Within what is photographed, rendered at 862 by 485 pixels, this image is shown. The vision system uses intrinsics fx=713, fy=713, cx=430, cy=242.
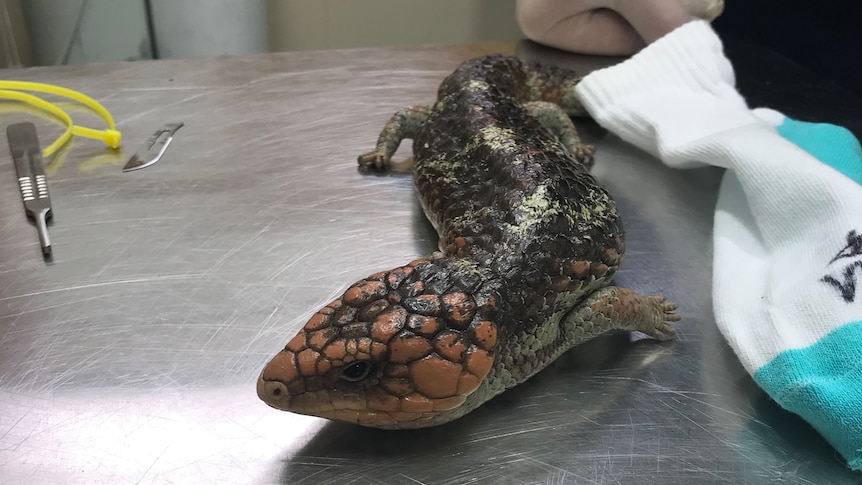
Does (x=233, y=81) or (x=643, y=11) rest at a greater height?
(x=643, y=11)

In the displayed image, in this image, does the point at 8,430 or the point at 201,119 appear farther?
the point at 201,119

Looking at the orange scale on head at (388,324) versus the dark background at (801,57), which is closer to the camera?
the orange scale on head at (388,324)

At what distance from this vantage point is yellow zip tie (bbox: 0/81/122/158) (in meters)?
1.10

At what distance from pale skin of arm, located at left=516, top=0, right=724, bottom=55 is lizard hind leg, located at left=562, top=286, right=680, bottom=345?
84 centimetres

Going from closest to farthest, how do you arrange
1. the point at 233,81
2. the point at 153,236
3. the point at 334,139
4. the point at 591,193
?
the point at 591,193, the point at 153,236, the point at 334,139, the point at 233,81

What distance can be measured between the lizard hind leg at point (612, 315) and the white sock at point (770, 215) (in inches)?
3.0

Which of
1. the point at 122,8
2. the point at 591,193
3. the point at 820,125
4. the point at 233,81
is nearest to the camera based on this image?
the point at 591,193

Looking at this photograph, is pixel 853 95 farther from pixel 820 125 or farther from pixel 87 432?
pixel 87 432

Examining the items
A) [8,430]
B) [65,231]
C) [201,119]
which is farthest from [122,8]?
[8,430]

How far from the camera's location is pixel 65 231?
3.00ft

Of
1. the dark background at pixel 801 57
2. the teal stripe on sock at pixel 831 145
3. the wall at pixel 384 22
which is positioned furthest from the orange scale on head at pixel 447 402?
the wall at pixel 384 22

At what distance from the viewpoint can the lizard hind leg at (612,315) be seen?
723 mm

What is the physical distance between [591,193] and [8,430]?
62 centimetres

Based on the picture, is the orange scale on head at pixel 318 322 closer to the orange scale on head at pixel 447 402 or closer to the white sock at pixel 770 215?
the orange scale on head at pixel 447 402
